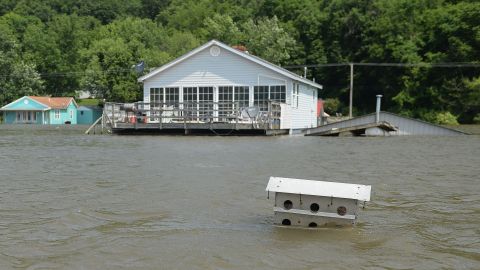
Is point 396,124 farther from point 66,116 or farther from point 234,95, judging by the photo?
point 66,116

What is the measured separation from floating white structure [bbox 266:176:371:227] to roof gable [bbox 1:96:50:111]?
187 ft

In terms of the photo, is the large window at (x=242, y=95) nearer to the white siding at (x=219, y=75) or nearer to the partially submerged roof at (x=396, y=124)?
the white siding at (x=219, y=75)

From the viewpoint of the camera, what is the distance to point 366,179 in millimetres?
10359

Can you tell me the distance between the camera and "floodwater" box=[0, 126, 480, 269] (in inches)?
200

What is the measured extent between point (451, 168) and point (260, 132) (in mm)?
13531

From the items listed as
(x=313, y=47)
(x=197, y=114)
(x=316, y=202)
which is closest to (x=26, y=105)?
(x=313, y=47)

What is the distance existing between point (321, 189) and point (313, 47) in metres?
58.6

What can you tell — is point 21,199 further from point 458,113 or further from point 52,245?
point 458,113

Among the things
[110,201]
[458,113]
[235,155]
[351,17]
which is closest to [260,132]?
[235,155]

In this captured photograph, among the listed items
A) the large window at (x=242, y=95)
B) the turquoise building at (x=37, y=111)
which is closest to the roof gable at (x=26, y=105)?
the turquoise building at (x=37, y=111)

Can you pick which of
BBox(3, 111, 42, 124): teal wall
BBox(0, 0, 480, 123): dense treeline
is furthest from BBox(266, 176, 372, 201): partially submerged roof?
BBox(3, 111, 42, 124): teal wall

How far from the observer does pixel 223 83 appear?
93.3 ft

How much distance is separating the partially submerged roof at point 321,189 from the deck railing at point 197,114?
18.5m

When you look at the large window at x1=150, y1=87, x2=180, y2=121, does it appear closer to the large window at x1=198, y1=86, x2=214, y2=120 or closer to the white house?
the white house
